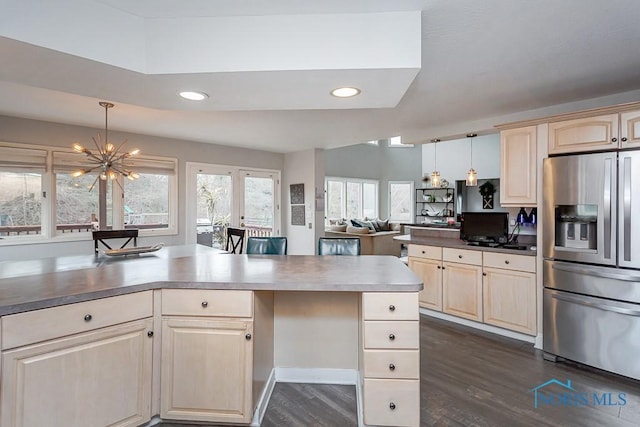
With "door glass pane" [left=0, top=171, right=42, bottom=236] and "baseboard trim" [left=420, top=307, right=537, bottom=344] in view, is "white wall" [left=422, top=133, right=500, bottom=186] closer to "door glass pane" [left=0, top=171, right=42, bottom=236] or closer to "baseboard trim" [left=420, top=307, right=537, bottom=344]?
"baseboard trim" [left=420, top=307, right=537, bottom=344]

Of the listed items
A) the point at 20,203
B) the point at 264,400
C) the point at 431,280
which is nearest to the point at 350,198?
the point at 431,280

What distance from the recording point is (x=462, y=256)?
3414mm

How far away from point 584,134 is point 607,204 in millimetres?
610

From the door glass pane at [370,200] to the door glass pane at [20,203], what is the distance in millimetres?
8690

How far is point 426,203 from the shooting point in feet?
32.4

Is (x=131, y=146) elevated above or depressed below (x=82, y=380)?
above

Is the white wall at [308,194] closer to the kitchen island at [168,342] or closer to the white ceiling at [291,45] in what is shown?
the white ceiling at [291,45]

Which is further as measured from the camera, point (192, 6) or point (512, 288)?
point (512, 288)

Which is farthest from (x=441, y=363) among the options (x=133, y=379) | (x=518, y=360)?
(x=133, y=379)

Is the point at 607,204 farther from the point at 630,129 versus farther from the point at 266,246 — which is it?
the point at 266,246

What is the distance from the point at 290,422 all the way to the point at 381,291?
1.02m

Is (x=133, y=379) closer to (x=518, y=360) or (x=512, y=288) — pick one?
(x=518, y=360)

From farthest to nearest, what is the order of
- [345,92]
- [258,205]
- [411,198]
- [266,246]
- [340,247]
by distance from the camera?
[411,198], [258,205], [266,246], [340,247], [345,92]

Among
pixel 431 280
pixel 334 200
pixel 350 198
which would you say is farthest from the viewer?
pixel 350 198
